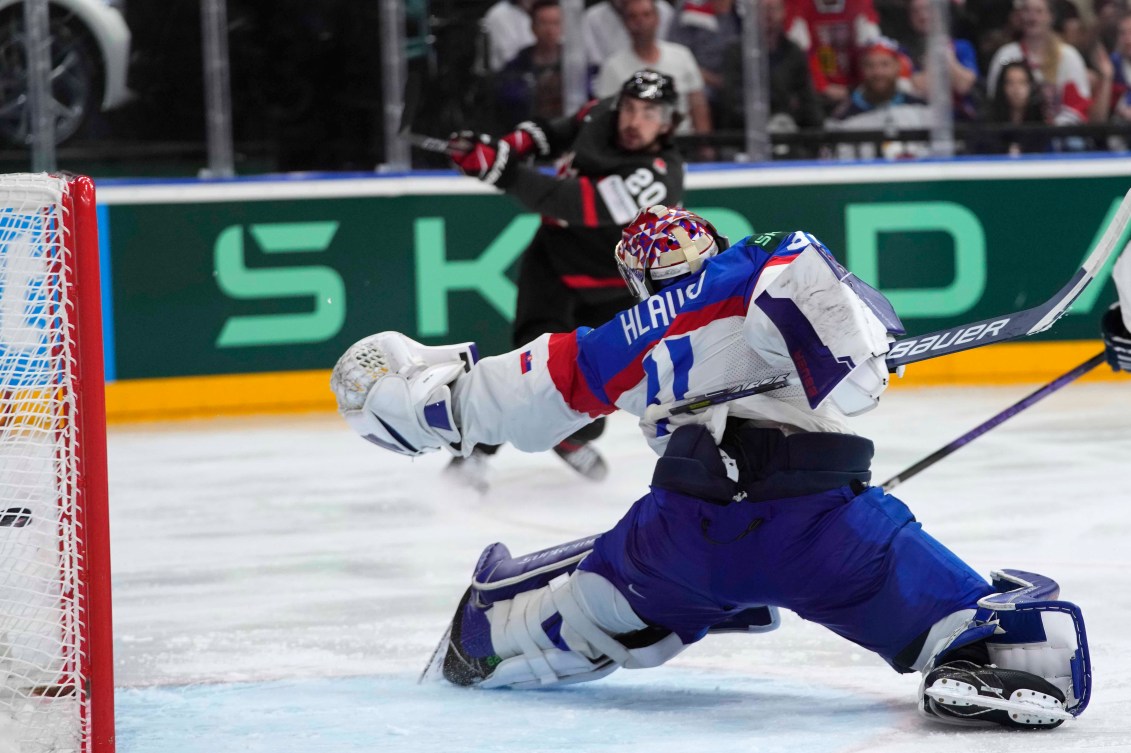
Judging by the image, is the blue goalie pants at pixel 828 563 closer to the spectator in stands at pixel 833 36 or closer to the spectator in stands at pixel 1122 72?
the spectator in stands at pixel 833 36

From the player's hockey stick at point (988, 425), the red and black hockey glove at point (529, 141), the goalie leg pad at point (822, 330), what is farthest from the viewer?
the red and black hockey glove at point (529, 141)

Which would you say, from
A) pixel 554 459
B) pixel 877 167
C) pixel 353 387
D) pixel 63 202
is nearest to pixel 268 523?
pixel 554 459

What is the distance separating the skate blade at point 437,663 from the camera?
3.23 metres

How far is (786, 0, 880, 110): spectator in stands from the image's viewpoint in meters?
7.51

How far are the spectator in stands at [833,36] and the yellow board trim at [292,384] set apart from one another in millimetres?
1242

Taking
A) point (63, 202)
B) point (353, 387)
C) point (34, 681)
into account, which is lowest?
point (34, 681)

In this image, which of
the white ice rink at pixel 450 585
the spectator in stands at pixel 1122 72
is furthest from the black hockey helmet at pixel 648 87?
the spectator in stands at pixel 1122 72

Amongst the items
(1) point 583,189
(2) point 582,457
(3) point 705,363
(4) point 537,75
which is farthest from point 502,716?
(4) point 537,75

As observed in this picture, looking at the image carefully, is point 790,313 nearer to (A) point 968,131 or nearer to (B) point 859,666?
(B) point 859,666

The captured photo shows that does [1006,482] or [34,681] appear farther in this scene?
[1006,482]

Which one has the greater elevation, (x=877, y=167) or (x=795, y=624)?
(x=877, y=167)

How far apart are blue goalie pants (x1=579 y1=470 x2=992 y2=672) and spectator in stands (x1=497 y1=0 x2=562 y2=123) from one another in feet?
15.3

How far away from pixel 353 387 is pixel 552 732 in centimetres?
65

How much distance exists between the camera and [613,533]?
3.03 metres
